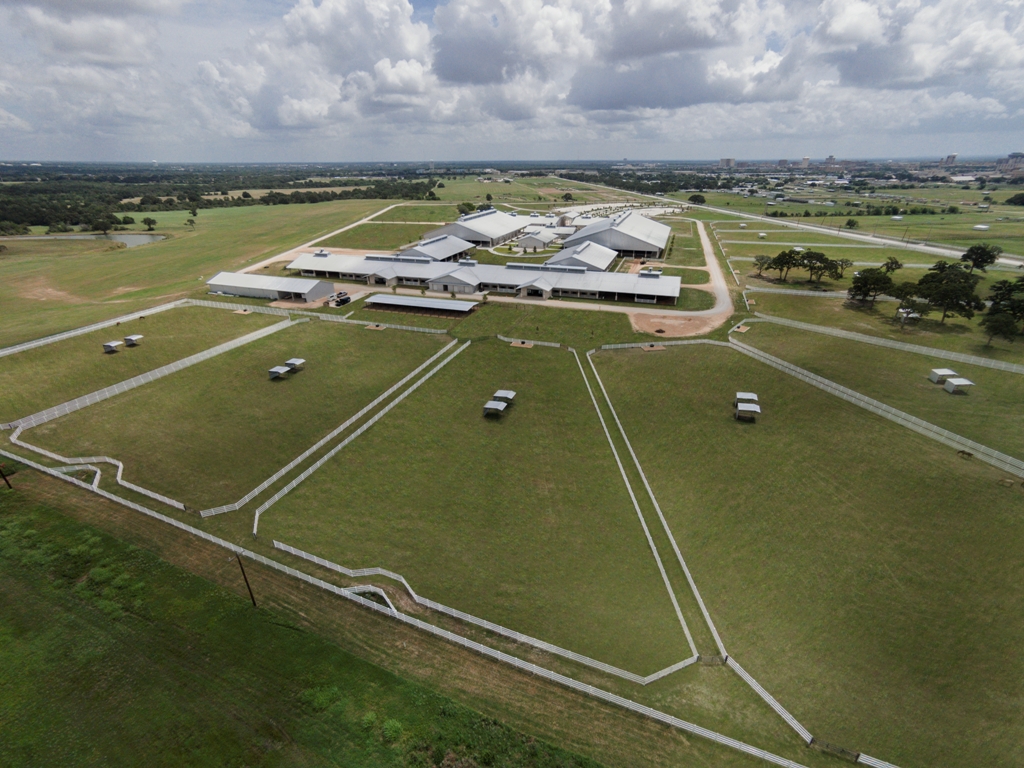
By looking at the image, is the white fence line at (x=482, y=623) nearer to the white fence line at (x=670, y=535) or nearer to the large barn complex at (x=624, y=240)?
the white fence line at (x=670, y=535)

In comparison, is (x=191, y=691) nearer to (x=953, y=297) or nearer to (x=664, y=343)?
(x=664, y=343)

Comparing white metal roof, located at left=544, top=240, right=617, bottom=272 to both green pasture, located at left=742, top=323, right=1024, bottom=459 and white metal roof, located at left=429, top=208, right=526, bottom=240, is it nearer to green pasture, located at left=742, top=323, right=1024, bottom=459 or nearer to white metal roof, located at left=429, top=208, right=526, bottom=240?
white metal roof, located at left=429, top=208, right=526, bottom=240

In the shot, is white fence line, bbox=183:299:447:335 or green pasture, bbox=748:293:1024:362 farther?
white fence line, bbox=183:299:447:335

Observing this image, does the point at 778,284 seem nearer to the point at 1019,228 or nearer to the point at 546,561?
the point at 546,561

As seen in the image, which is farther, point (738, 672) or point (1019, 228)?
point (1019, 228)

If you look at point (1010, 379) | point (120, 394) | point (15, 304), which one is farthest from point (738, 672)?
point (15, 304)

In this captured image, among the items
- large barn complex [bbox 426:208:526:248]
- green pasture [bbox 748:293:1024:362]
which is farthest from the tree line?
large barn complex [bbox 426:208:526:248]
